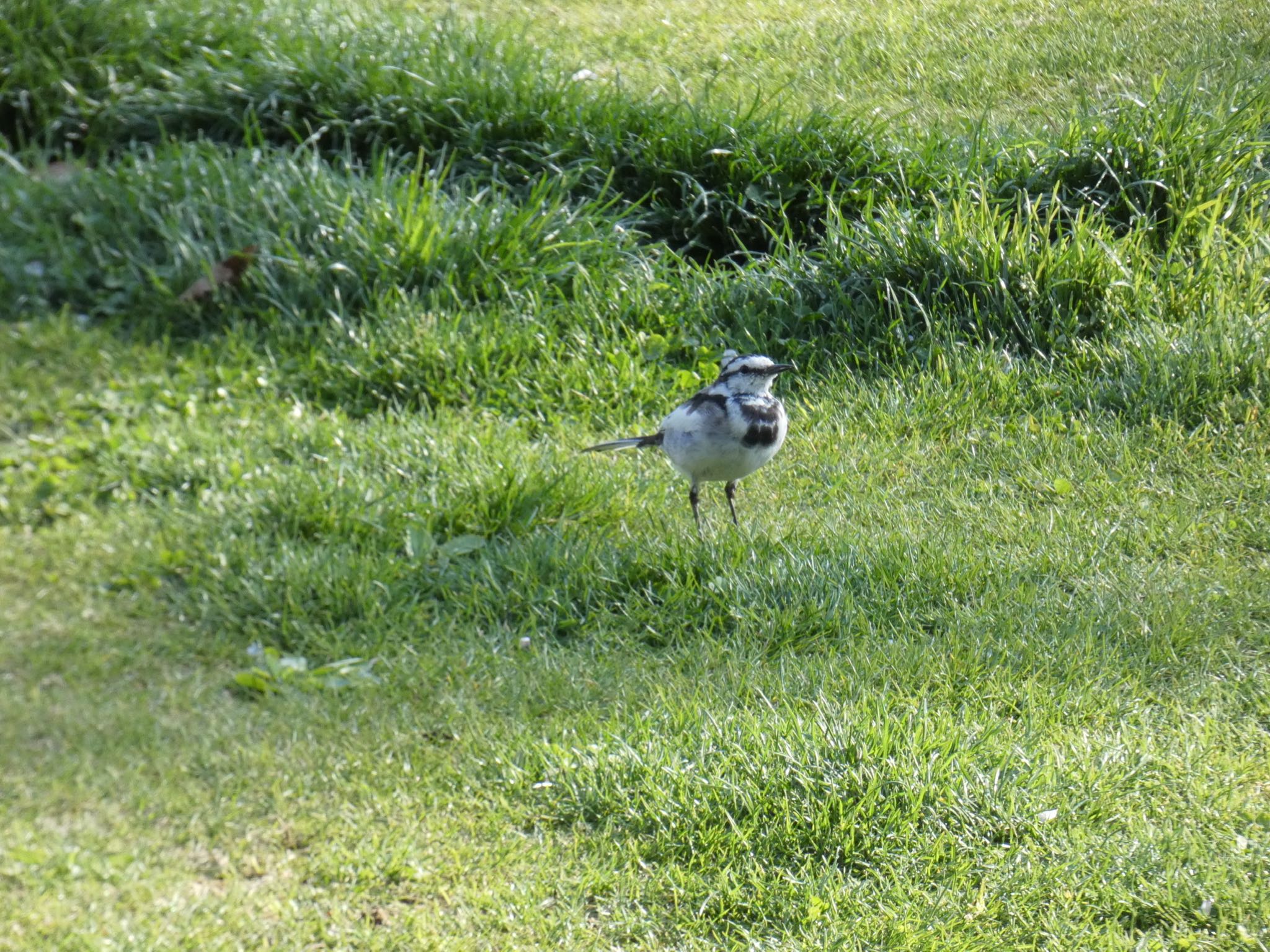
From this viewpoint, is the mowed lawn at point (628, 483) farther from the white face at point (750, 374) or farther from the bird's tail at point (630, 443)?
the white face at point (750, 374)

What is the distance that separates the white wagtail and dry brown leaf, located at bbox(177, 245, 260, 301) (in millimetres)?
2430

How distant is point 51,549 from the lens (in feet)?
15.1

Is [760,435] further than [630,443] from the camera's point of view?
No

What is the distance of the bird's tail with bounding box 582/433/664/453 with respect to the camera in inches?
194

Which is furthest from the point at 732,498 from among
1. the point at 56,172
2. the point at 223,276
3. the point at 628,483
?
the point at 56,172

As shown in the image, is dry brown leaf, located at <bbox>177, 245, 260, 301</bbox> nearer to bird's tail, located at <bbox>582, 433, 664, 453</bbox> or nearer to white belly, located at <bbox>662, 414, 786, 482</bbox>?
bird's tail, located at <bbox>582, 433, 664, 453</bbox>

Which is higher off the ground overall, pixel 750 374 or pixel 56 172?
pixel 750 374

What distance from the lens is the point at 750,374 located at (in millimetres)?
4688

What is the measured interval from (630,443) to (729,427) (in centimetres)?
60

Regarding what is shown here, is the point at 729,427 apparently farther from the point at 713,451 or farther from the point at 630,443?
the point at 630,443

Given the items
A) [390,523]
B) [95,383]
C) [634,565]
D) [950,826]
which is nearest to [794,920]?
[950,826]

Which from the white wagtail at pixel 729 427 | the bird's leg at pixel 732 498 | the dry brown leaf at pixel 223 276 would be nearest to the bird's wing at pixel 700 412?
the white wagtail at pixel 729 427

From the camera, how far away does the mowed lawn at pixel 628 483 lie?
11.0 ft

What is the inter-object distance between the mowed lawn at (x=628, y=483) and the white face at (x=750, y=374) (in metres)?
0.55
